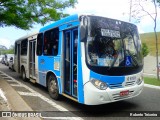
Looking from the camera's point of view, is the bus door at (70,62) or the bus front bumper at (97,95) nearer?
the bus front bumper at (97,95)

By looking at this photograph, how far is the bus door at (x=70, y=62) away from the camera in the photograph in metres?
6.54

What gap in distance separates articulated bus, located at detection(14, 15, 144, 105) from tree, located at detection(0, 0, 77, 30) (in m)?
7.61

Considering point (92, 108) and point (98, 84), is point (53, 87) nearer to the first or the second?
point (92, 108)

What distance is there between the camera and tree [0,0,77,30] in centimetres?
1444

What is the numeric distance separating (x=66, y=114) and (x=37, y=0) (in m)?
12.5

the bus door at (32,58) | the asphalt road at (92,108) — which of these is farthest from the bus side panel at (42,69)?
the bus door at (32,58)

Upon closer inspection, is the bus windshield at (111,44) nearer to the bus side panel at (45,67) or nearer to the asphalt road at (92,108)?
the asphalt road at (92,108)

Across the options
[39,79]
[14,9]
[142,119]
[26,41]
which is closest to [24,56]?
[26,41]

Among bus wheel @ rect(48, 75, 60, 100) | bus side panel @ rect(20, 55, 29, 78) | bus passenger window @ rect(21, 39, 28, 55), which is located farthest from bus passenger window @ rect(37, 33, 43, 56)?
bus passenger window @ rect(21, 39, 28, 55)

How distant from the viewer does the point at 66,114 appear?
20.5 feet

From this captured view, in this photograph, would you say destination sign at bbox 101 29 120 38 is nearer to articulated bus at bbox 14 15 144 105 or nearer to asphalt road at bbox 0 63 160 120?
articulated bus at bbox 14 15 144 105

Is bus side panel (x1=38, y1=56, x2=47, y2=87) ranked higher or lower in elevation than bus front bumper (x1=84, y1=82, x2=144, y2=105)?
higher

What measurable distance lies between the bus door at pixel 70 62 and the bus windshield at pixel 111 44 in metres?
0.72

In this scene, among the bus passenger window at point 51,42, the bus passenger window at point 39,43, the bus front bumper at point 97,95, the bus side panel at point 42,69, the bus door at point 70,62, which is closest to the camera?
the bus front bumper at point 97,95
